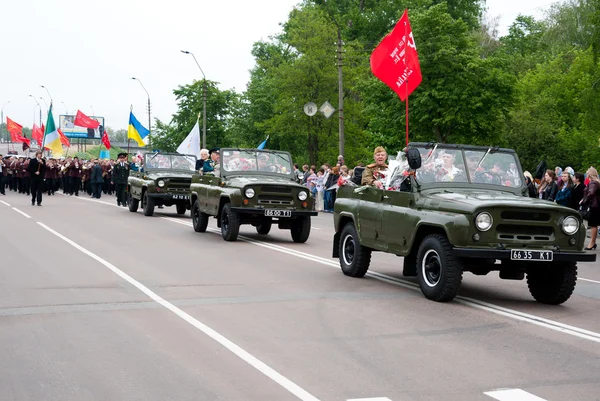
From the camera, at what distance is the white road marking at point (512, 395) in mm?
6098

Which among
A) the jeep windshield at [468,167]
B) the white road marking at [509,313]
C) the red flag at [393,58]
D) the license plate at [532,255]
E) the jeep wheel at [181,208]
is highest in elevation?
the red flag at [393,58]

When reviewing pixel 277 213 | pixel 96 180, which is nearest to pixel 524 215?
pixel 277 213

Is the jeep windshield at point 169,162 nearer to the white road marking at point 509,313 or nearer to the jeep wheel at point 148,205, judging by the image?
the jeep wheel at point 148,205

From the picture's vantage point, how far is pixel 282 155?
2070 cm

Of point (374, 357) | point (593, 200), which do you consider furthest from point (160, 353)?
point (593, 200)

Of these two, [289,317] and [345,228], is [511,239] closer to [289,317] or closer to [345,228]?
[289,317]

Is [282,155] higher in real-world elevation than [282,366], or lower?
higher

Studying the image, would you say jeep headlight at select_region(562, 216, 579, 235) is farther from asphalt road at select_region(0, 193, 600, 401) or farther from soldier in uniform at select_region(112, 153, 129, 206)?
soldier in uniform at select_region(112, 153, 129, 206)

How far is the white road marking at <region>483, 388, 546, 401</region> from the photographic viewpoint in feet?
20.0

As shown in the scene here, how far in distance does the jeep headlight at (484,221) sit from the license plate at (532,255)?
38 cm

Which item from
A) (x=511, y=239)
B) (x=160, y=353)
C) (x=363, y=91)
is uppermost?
(x=363, y=91)

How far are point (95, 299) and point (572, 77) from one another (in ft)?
182

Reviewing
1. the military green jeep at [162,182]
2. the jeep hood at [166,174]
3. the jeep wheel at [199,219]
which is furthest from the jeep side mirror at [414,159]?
the jeep hood at [166,174]

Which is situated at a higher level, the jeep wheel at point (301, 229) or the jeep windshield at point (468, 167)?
the jeep windshield at point (468, 167)
